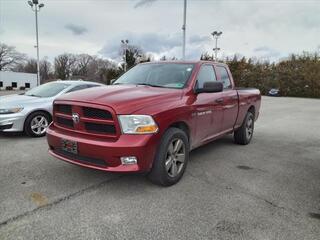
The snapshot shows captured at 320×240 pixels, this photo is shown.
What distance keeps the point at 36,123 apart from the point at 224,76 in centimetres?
451

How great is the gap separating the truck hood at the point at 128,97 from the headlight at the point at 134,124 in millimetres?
72

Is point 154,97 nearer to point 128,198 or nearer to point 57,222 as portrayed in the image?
point 128,198

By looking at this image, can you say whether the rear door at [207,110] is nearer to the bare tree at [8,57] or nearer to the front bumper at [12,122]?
the front bumper at [12,122]

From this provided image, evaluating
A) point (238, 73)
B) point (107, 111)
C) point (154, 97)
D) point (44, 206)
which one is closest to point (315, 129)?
point (154, 97)

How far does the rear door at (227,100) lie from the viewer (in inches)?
208

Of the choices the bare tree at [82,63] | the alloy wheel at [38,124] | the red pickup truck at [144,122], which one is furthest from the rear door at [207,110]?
the bare tree at [82,63]

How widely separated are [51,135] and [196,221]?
2.32 meters

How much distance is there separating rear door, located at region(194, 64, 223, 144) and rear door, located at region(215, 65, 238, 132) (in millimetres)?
217

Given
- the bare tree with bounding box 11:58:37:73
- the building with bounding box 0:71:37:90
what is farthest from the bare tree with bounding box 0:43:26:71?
the building with bounding box 0:71:37:90

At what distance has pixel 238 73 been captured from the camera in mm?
37125

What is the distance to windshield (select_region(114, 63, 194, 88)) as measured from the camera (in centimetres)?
450

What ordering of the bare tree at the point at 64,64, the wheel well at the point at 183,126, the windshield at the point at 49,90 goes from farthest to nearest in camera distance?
the bare tree at the point at 64,64 → the windshield at the point at 49,90 → the wheel well at the point at 183,126

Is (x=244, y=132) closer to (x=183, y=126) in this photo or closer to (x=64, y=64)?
(x=183, y=126)

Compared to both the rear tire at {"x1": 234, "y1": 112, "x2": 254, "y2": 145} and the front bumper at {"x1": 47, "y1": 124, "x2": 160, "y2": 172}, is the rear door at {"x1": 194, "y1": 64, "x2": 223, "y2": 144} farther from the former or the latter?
the rear tire at {"x1": 234, "y1": 112, "x2": 254, "y2": 145}
